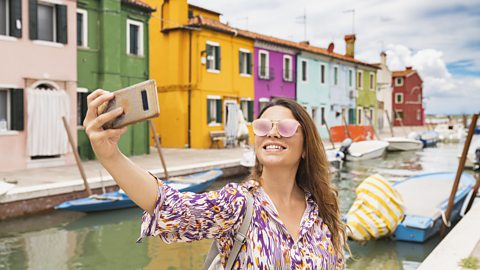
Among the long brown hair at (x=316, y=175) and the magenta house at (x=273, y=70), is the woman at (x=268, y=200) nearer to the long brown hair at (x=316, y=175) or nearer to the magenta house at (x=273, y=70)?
the long brown hair at (x=316, y=175)

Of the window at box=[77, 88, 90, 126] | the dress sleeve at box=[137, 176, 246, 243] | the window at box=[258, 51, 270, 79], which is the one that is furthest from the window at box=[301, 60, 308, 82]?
the dress sleeve at box=[137, 176, 246, 243]

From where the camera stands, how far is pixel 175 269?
6.41 meters

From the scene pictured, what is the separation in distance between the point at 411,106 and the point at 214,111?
36.5m

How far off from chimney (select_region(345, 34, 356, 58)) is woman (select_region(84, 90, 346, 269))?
33.3 meters

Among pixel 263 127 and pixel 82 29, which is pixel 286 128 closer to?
pixel 263 127

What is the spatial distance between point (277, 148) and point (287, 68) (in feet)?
78.8

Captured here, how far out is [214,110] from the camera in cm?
2067

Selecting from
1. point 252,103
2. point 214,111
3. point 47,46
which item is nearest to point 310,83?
point 252,103

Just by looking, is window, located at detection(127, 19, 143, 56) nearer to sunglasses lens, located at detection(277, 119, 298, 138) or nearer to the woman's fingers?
sunglasses lens, located at detection(277, 119, 298, 138)

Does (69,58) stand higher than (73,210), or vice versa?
(69,58)

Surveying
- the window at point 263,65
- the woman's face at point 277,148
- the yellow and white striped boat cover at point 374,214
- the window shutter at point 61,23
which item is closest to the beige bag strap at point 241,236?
the woman's face at point 277,148

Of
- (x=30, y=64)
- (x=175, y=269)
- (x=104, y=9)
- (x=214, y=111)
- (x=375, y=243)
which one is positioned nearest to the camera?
(x=175, y=269)

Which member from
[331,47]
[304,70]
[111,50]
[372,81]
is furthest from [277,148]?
[372,81]

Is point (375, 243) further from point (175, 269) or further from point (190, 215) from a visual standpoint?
point (190, 215)
